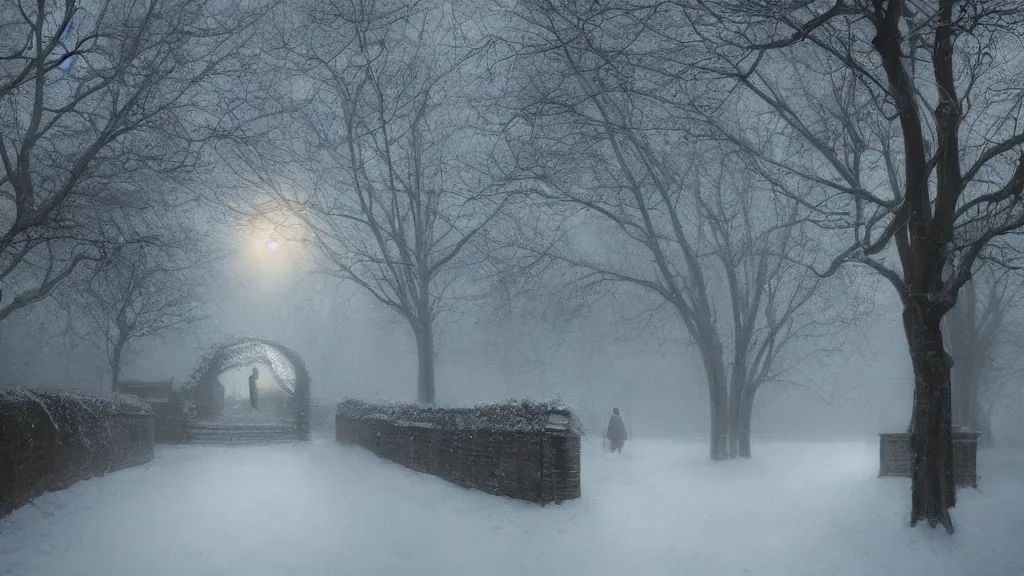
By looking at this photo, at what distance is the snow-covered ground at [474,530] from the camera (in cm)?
785

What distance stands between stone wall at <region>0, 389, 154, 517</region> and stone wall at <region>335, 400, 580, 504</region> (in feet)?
17.5

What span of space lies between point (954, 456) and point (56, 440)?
14755 millimetres

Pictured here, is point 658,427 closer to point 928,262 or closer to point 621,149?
point 621,149

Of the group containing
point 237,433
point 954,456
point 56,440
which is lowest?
point 237,433

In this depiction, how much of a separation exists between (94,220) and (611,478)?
39.1 ft

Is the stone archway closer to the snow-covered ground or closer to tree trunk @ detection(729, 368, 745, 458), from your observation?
the snow-covered ground

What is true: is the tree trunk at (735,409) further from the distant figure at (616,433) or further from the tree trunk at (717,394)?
the distant figure at (616,433)

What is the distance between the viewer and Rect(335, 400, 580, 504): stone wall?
9617 millimetres

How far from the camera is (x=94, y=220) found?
14.2 meters

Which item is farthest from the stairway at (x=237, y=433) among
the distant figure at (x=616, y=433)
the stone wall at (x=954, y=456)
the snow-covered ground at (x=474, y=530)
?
the stone wall at (x=954, y=456)

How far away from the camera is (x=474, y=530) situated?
9211mm

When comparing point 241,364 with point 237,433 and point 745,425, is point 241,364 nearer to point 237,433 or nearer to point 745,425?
point 237,433

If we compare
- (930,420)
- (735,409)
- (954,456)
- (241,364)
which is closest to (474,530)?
(930,420)

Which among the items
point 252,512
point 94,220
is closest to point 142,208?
point 94,220
